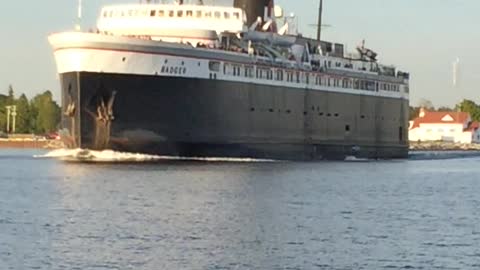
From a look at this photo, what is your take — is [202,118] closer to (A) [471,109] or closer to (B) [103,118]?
(B) [103,118]

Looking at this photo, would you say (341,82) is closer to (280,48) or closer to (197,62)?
(280,48)

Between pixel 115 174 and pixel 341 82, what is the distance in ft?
111

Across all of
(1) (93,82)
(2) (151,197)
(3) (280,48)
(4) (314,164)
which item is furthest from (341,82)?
(2) (151,197)

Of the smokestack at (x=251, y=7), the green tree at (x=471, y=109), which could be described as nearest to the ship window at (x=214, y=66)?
the smokestack at (x=251, y=7)

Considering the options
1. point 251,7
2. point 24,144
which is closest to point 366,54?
point 251,7

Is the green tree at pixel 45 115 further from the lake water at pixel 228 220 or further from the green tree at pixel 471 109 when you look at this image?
the lake water at pixel 228 220

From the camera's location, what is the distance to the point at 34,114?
16288 centimetres

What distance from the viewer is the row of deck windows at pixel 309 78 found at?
70188mm

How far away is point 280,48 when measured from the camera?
3088 inches

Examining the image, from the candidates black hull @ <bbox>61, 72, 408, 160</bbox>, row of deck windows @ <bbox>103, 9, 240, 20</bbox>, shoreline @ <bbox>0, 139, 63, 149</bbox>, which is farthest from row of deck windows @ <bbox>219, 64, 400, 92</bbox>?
shoreline @ <bbox>0, 139, 63, 149</bbox>

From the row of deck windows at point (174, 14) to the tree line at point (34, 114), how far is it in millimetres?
81805

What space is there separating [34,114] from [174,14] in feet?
307

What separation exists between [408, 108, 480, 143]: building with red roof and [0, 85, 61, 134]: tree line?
5035cm

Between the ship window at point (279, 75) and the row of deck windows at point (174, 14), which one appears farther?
the ship window at point (279, 75)
